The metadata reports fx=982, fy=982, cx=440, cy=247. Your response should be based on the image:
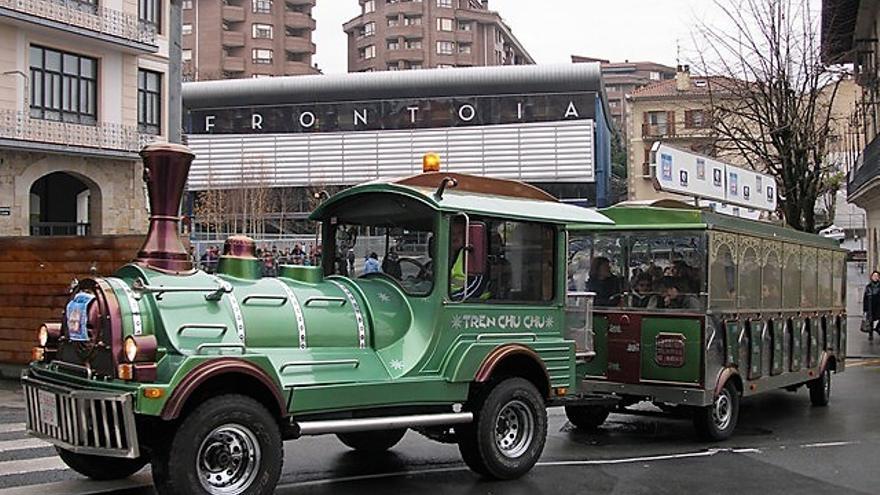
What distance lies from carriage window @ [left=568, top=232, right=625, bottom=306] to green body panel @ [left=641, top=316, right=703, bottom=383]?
2.06 feet

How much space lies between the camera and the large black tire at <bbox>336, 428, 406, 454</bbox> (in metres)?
9.32

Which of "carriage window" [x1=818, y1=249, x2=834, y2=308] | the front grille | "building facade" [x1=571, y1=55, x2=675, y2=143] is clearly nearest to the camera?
the front grille

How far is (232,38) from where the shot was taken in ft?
279

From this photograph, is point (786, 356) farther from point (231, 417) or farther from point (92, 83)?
point (92, 83)

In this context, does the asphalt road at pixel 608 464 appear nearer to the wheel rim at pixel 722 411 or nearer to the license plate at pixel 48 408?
the wheel rim at pixel 722 411

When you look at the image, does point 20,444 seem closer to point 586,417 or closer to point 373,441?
point 373,441

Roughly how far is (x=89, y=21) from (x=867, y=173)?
21.6m

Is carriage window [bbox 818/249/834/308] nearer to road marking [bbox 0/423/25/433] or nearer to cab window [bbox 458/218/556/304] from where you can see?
cab window [bbox 458/218/556/304]

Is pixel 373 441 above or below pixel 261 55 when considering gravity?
below

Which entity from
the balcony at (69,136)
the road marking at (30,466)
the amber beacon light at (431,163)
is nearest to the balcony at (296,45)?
the balcony at (69,136)

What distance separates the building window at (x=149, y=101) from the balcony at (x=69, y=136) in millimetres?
711

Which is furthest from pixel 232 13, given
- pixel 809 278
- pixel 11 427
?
pixel 11 427

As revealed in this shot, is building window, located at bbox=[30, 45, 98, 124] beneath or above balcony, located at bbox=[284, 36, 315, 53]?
beneath

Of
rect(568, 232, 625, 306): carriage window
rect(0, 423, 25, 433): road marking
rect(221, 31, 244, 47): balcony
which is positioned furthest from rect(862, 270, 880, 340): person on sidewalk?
rect(221, 31, 244, 47): balcony
